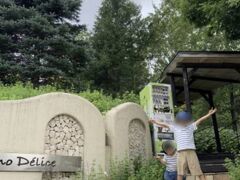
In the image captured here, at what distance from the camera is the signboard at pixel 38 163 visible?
7.93 m

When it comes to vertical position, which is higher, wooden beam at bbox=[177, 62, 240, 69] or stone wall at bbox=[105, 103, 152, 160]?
wooden beam at bbox=[177, 62, 240, 69]

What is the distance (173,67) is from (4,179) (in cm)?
527

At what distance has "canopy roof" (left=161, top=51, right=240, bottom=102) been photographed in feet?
33.6

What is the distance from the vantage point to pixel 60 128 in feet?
29.0

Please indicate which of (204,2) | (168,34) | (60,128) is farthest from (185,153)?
(168,34)

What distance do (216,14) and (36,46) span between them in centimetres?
815

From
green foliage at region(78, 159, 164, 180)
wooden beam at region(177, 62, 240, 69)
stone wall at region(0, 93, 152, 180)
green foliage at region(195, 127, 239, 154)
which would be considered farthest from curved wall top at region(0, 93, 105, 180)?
green foliage at region(195, 127, 239, 154)

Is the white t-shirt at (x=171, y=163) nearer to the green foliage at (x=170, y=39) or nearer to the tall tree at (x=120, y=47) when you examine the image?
the green foliage at (x=170, y=39)

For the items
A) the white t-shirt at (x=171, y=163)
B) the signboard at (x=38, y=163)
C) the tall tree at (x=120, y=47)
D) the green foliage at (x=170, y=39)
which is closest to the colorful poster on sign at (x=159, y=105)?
the white t-shirt at (x=171, y=163)

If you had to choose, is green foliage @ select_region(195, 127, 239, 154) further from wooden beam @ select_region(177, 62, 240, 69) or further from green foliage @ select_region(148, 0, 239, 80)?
green foliage @ select_region(148, 0, 239, 80)

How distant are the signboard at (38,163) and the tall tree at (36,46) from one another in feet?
25.7

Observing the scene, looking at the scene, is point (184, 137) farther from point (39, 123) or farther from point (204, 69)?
point (204, 69)

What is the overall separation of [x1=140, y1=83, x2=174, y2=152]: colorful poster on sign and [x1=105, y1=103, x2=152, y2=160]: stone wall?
288 millimetres

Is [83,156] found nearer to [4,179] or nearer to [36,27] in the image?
[4,179]
